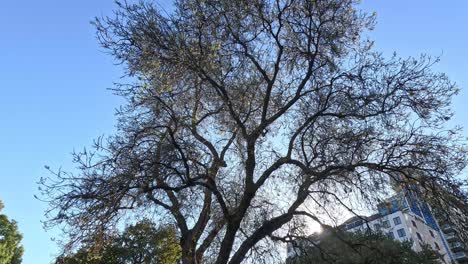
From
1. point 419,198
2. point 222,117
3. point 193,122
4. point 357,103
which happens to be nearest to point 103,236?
point 193,122

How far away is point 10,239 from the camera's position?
923 inches

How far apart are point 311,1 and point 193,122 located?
171 inches

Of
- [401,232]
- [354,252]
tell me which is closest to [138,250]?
[354,252]

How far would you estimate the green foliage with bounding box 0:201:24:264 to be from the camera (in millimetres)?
22688

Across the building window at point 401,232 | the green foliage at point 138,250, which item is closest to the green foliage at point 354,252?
the green foliage at point 138,250

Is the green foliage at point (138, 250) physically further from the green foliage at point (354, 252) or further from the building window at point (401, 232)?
the building window at point (401, 232)

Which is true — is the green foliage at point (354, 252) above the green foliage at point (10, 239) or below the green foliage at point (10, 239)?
below

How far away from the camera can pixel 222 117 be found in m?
11.1

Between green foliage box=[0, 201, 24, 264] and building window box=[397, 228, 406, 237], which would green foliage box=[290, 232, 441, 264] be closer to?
green foliage box=[0, 201, 24, 264]

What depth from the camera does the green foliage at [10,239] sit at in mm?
22688

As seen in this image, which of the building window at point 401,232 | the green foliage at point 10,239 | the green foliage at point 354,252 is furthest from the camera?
the building window at point 401,232

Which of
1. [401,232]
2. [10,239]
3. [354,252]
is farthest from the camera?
[401,232]

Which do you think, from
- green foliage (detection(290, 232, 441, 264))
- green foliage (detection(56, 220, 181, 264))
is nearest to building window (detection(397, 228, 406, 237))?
green foliage (detection(290, 232, 441, 264))

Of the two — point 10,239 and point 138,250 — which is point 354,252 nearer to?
point 138,250
